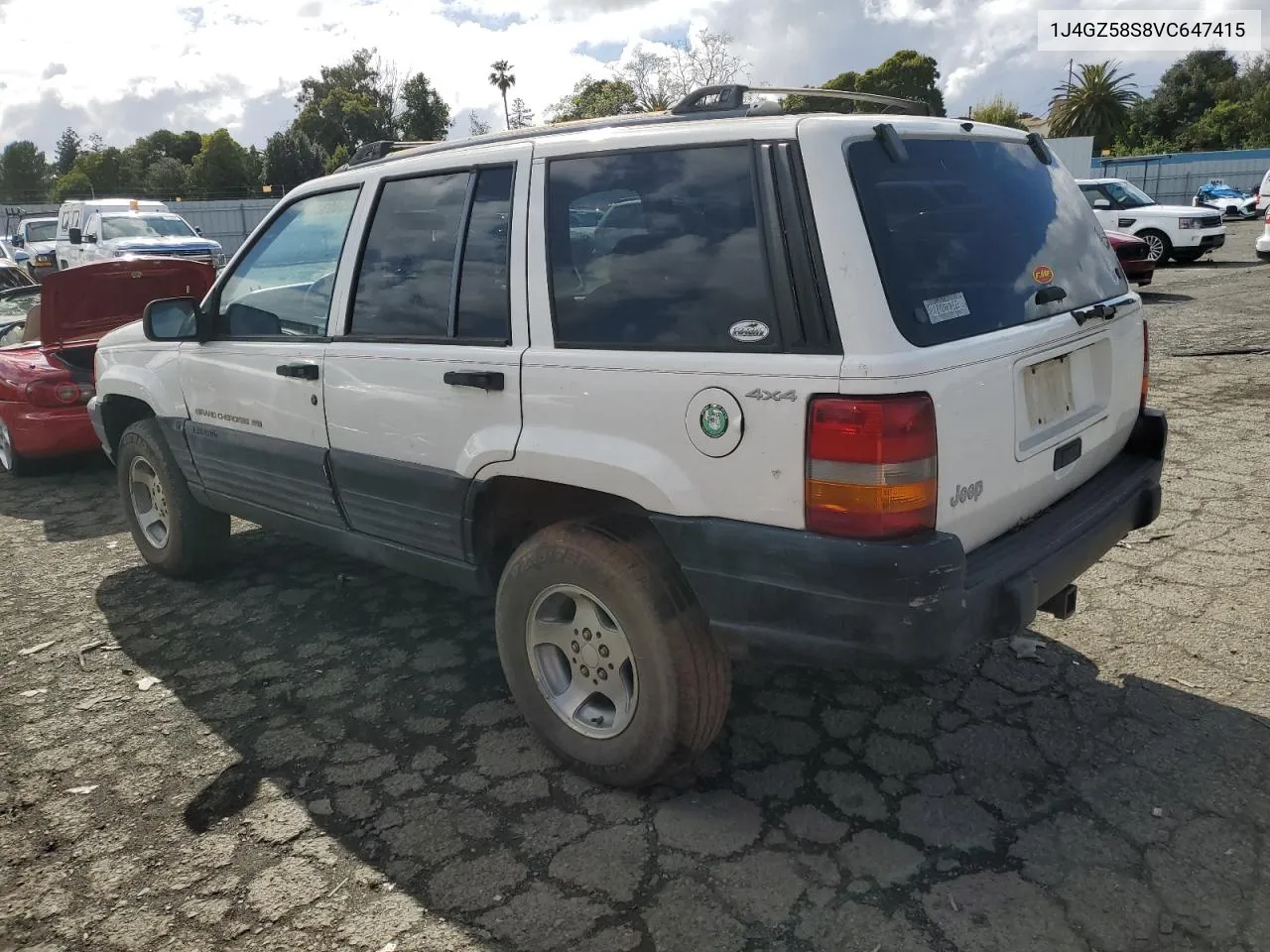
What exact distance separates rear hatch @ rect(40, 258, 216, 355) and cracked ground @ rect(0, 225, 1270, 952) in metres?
3.13

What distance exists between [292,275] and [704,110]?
77.2 inches

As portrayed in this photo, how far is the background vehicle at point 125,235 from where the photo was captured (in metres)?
17.1

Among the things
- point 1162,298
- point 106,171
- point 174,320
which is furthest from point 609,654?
point 106,171

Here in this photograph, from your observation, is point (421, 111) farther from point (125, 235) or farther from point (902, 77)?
point (125, 235)

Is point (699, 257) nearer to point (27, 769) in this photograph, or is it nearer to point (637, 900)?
point (637, 900)

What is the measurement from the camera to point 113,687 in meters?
3.89

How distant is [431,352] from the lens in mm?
3234

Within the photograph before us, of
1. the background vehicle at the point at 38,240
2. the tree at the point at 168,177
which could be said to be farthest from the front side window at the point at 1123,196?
the tree at the point at 168,177

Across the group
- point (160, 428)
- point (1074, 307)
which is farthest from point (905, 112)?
point (160, 428)

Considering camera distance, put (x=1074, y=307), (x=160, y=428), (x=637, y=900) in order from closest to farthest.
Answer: (x=637, y=900), (x=1074, y=307), (x=160, y=428)

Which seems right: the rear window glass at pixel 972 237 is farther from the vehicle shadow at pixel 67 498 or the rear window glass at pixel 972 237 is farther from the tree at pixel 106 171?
the tree at pixel 106 171

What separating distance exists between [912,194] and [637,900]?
2029mm

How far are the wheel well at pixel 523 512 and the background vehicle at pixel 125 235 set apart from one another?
15616mm

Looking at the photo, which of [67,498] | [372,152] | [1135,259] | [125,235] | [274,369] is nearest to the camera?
[274,369]
